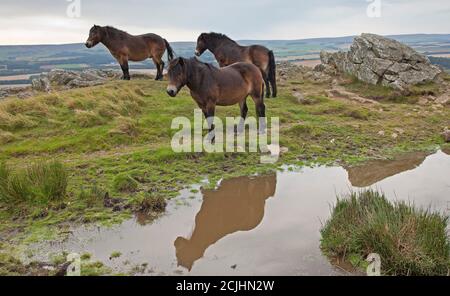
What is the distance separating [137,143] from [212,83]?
7.68 ft

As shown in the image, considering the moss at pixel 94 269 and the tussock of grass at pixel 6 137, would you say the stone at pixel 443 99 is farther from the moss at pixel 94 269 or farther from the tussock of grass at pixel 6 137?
the tussock of grass at pixel 6 137

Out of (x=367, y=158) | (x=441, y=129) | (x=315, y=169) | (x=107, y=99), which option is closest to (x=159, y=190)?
(x=315, y=169)

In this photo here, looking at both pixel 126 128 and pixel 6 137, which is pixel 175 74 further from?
pixel 6 137

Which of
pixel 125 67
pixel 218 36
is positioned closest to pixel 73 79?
pixel 125 67

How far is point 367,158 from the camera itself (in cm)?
846

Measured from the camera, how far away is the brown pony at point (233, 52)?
13.6m

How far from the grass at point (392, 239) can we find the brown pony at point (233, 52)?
378 inches

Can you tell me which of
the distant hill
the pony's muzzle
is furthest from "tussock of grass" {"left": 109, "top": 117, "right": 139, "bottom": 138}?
the distant hill

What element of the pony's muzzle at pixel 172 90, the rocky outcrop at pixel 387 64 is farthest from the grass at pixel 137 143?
the rocky outcrop at pixel 387 64

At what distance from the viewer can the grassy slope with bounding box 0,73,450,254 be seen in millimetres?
6641

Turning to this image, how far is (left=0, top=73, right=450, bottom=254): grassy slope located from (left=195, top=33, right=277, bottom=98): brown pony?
135 centimetres
